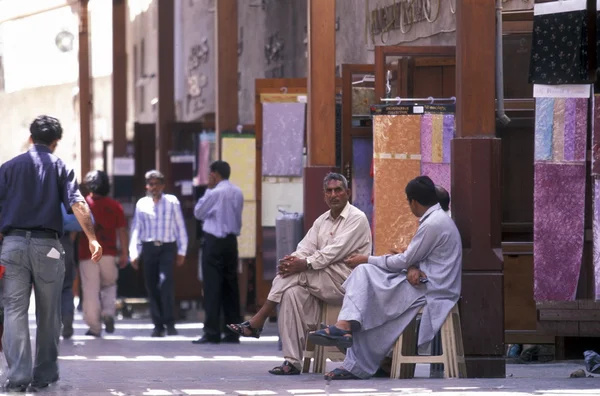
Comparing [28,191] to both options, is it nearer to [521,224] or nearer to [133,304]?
[521,224]

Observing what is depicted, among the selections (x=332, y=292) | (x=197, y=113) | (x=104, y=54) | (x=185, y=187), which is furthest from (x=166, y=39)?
(x=104, y=54)

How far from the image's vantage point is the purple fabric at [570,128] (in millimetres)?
12781

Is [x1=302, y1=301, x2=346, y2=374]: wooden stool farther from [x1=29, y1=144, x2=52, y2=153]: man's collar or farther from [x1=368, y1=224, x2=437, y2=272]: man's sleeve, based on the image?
[x1=29, y1=144, x2=52, y2=153]: man's collar

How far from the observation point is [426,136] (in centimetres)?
1414

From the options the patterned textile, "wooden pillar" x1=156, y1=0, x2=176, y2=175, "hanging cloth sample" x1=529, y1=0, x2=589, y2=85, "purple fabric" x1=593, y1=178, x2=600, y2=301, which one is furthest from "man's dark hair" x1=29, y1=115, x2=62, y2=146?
"wooden pillar" x1=156, y1=0, x2=176, y2=175

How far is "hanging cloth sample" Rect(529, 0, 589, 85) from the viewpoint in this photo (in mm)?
12258

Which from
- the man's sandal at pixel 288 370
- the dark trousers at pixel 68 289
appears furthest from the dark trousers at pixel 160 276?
the man's sandal at pixel 288 370

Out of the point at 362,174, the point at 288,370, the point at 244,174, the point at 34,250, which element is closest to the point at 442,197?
the point at 288,370

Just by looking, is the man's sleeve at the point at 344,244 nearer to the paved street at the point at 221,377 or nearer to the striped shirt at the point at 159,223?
the paved street at the point at 221,377

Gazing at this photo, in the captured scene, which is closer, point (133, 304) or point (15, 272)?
point (15, 272)

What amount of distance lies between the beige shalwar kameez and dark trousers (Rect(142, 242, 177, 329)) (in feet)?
19.5

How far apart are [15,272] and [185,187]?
11.0 meters

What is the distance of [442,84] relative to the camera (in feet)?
49.1

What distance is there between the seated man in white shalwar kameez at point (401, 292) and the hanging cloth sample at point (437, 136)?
2.28m
